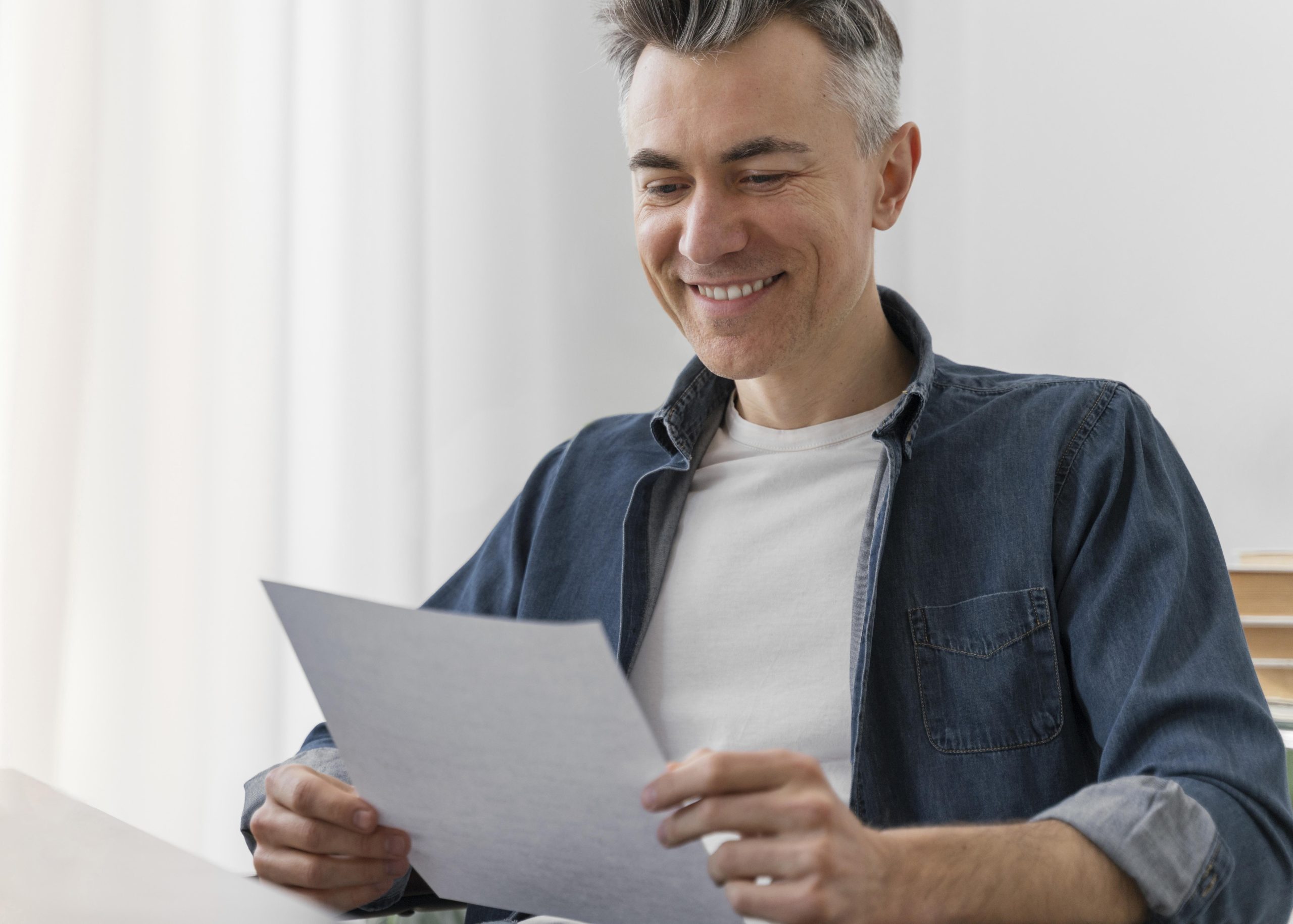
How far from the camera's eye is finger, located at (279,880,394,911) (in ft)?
2.87

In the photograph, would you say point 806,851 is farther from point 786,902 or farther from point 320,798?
point 320,798

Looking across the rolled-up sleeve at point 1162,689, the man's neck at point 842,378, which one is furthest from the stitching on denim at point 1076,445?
the man's neck at point 842,378

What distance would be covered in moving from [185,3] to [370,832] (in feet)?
3.97

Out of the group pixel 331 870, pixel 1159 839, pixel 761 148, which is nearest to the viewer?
pixel 1159 839

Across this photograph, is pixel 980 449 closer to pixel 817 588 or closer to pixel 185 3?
pixel 817 588

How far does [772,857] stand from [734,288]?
656 millimetres

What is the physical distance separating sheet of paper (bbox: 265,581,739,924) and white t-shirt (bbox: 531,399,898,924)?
280 mm

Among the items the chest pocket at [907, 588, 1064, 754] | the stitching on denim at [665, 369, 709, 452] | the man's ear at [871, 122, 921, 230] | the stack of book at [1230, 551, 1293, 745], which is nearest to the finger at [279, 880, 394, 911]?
the chest pocket at [907, 588, 1064, 754]

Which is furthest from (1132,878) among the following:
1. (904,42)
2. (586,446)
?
(904,42)

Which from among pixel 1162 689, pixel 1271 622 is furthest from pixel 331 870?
pixel 1271 622

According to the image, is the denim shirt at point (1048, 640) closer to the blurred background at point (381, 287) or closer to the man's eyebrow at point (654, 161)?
the man's eyebrow at point (654, 161)

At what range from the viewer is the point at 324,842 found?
850 mm

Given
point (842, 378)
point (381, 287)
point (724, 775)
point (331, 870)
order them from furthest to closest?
1. point (381, 287)
2. point (842, 378)
3. point (331, 870)
4. point (724, 775)

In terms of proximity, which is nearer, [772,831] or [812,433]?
[772,831]
